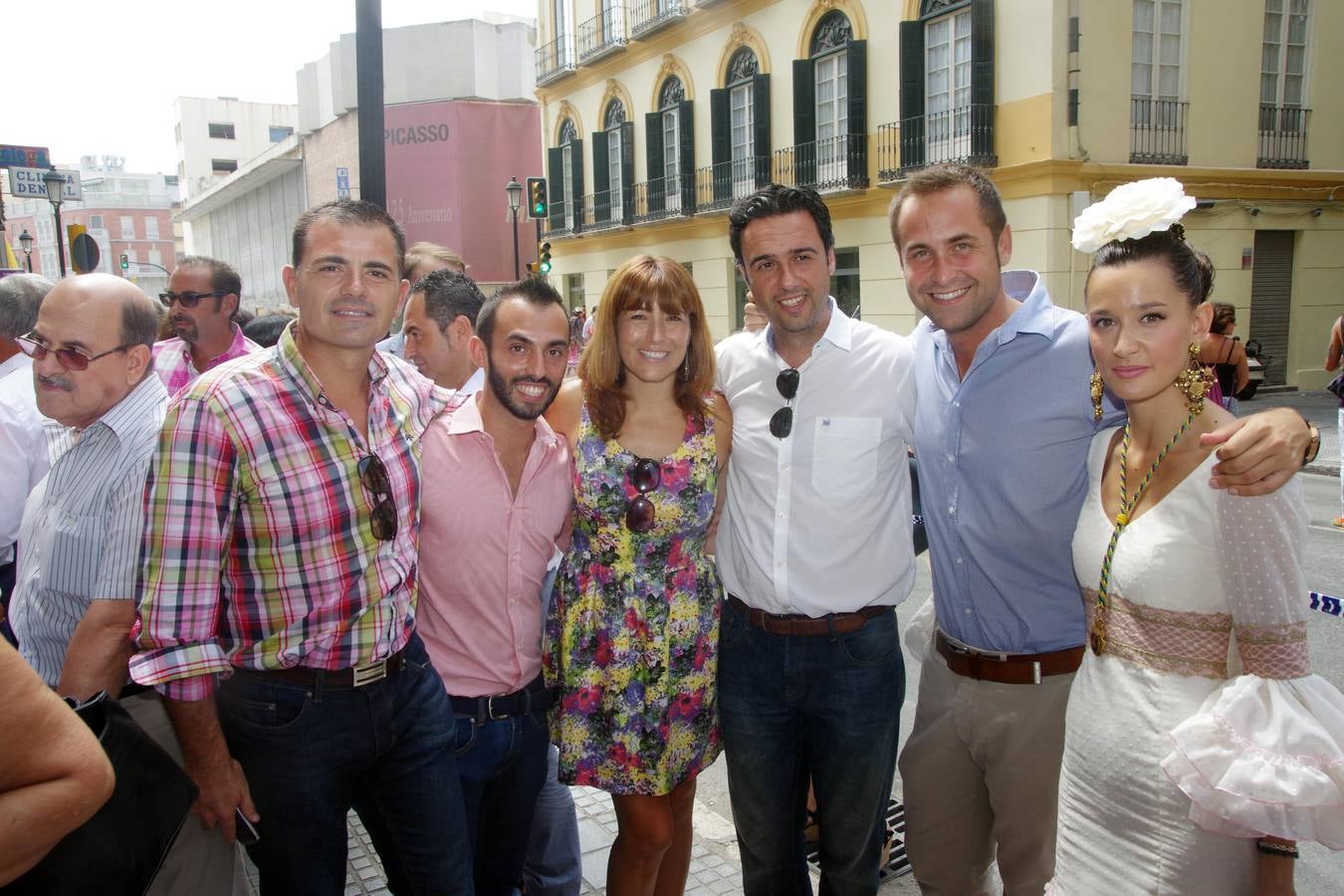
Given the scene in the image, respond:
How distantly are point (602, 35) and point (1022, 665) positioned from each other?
82.5 ft

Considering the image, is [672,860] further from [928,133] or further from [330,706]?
[928,133]

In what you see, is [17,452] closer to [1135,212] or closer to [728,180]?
[1135,212]

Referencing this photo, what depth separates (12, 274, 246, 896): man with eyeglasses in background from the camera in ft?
7.62

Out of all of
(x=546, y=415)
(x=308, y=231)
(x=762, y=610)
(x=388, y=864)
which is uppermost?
(x=308, y=231)

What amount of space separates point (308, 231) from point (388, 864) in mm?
1768

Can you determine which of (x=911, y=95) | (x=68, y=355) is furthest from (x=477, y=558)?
(x=911, y=95)

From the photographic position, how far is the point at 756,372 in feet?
9.91

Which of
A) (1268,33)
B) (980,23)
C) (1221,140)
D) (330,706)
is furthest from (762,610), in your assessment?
(1268,33)

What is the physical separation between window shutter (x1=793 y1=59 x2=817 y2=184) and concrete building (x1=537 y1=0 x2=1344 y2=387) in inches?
1.6

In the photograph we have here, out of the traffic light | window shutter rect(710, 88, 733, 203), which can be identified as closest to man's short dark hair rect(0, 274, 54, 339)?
the traffic light

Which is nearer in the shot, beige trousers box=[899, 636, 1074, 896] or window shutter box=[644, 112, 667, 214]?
beige trousers box=[899, 636, 1074, 896]

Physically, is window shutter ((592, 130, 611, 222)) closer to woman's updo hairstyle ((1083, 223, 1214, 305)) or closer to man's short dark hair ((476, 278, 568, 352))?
man's short dark hair ((476, 278, 568, 352))

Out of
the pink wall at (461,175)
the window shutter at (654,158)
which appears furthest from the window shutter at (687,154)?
the pink wall at (461,175)

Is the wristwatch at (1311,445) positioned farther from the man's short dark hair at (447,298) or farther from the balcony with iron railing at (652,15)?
the balcony with iron railing at (652,15)
